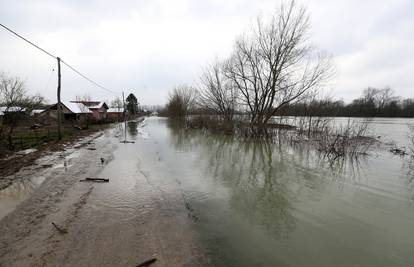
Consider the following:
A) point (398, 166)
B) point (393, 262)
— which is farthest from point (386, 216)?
point (398, 166)

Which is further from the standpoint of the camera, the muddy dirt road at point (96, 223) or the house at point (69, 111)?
the house at point (69, 111)

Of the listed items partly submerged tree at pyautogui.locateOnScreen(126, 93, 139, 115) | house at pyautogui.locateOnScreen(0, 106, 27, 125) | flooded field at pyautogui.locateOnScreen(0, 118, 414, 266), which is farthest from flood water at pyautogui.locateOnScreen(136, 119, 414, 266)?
partly submerged tree at pyautogui.locateOnScreen(126, 93, 139, 115)

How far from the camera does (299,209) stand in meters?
5.32

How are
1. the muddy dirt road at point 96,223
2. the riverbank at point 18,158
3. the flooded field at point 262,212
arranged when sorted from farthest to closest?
the riverbank at point 18,158 → the flooded field at point 262,212 → the muddy dirt road at point 96,223

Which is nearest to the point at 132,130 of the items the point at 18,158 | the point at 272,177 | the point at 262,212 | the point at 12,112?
the point at 12,112

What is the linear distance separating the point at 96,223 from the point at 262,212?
3430 millimetres

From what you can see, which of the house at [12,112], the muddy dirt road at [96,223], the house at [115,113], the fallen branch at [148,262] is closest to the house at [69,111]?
the house at [115,113]

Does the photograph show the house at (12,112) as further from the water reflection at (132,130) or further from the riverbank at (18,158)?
the water reflection at (132,130)

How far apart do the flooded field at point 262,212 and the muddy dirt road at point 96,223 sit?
0.10 ft

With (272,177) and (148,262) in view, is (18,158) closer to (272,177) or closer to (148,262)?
(148,262)

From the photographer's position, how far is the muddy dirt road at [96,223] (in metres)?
3.36

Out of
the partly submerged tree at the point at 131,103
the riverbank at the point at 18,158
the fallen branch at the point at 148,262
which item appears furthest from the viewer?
the partly submerged tree at the point at 131,103

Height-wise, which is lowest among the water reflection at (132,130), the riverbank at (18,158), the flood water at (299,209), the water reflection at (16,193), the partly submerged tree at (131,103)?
the flood water at (299,209)

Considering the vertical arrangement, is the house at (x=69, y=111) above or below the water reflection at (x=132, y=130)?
above
